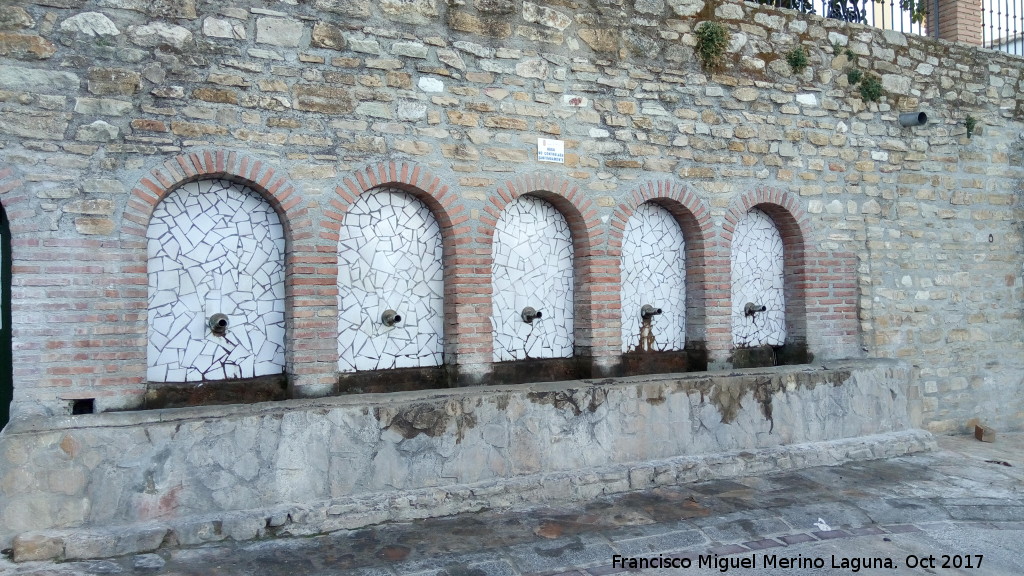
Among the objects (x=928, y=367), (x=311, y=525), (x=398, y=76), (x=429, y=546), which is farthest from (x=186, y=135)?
(x=928, y=367)

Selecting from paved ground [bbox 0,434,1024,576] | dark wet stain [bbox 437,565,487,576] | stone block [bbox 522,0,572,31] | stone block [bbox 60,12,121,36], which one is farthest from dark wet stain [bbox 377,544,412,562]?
stone block [bbox 522,0,572,31]

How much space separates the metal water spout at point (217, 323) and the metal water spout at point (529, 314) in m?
2.32

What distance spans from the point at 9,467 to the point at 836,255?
690 cm

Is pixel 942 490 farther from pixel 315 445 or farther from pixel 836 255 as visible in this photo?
pixel 315 445

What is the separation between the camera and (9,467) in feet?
14.0

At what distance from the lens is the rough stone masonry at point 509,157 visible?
4.70 metres

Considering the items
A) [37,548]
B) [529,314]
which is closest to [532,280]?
[529,314]

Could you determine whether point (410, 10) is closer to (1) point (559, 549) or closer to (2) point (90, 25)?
(2) point (90, 25)

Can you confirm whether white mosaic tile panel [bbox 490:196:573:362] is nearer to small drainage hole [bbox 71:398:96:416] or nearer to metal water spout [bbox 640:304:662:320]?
metal water spout [bbox 640:304:662:320]

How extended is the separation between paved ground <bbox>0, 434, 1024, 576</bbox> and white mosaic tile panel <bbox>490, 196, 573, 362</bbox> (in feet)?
4.76

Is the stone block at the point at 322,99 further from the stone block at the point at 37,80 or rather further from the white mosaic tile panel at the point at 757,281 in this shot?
the white mosaic tile panel at the point at 757,281

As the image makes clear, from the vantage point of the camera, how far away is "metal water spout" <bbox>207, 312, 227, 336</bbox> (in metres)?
5.18

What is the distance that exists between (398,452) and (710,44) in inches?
176

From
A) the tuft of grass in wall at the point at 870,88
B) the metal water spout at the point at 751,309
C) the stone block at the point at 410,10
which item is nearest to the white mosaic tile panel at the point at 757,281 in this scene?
the metal water spout at the point at 751,309
